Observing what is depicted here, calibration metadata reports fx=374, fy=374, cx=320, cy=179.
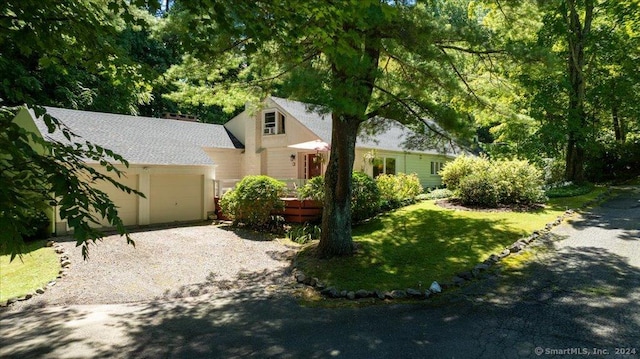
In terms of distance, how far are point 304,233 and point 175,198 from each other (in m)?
6.61

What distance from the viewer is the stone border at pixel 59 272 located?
296 inches

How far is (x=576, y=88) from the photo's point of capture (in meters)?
17.3

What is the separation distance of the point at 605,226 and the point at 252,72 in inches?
412

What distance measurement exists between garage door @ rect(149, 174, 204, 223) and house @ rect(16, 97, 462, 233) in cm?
4

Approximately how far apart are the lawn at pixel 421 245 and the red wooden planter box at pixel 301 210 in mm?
2136

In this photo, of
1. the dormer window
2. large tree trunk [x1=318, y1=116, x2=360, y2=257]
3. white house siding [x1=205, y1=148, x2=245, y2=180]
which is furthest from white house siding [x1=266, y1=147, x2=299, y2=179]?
large tree trunk [x1=318, y1=116, x2=360, y2=257]

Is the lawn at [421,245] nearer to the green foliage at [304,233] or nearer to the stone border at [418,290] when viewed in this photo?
the stone border at [418,290]

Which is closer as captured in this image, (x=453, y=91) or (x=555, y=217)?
(x=453, y=91)

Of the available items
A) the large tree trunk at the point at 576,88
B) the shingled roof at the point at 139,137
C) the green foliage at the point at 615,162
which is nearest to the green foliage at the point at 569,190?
the large tree trunk at the point at 576,88

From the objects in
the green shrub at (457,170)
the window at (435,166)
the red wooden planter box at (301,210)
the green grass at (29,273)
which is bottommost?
the green grass at (29,273)

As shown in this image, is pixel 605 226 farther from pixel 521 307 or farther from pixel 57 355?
pixel 57 355

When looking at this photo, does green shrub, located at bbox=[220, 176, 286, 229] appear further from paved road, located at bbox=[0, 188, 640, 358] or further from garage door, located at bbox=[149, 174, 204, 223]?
paved road, located at bbox=[0, 188, 640, 358]

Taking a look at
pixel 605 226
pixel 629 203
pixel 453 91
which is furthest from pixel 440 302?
pixel 629 203

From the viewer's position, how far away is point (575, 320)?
5008mm
